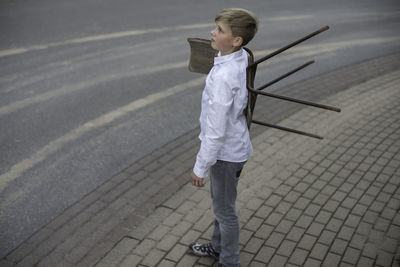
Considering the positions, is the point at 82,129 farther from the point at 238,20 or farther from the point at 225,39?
the point at 238,20

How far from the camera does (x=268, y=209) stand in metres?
4.47

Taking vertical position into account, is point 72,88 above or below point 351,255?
above

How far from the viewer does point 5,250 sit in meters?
3.99

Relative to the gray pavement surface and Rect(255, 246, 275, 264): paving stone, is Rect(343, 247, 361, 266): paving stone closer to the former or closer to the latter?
the gray pavement surface

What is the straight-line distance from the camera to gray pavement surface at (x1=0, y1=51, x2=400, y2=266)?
389 cm

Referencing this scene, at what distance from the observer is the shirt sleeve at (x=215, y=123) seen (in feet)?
9.32

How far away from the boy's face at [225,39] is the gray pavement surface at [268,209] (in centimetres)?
185

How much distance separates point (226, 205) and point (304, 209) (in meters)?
1.43

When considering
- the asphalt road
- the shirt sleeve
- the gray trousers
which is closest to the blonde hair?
the shirt sleeve

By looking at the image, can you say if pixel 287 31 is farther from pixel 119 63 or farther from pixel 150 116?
pixel 150 116

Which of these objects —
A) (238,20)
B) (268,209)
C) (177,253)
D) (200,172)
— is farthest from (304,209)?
(238,20)

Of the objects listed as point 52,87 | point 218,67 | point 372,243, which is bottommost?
point 372,243

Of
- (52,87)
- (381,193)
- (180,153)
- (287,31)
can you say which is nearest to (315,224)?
(381,193)

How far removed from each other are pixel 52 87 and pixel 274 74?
3.93 meters
